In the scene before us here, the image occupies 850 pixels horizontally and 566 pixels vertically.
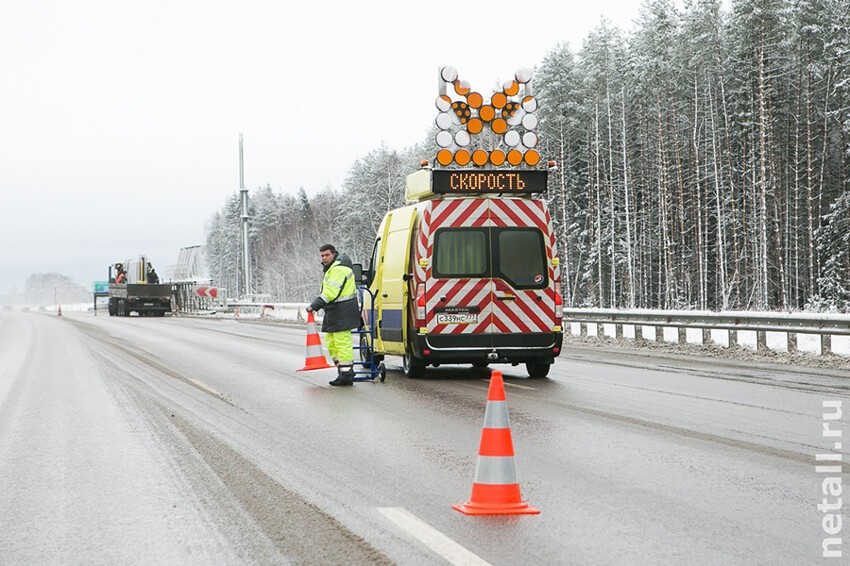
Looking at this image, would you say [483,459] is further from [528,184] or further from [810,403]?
[528,184]

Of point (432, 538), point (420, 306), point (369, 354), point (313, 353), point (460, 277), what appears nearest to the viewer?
point (432, 538)

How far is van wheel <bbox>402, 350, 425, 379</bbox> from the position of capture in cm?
1459

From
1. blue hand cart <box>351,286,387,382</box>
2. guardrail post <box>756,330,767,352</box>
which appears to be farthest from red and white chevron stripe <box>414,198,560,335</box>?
guardrail post <box>756,330,767,352</box>

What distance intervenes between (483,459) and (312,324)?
35.4ft

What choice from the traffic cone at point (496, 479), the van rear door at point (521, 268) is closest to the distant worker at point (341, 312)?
the van rear door at point (521, 268)

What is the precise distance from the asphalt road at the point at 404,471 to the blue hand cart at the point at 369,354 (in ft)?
1.47

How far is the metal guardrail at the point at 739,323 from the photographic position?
678 inches

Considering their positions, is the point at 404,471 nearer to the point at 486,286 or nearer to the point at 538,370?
the point at 486,286

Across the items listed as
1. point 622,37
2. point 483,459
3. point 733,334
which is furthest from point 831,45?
point 483,459

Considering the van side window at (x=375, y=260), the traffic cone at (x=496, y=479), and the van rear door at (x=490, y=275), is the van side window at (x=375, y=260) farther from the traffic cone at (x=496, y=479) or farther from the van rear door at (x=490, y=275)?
the traffic cone at (x=496, y=479)

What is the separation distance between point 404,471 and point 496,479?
1.37 metres

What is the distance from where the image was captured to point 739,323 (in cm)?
2002

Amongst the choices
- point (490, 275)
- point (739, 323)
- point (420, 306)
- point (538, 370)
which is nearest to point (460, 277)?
point (490, 275)

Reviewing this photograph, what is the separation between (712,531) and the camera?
5297 millimetres
